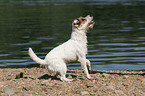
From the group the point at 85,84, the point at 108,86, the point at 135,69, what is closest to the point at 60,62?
the point at 85,84

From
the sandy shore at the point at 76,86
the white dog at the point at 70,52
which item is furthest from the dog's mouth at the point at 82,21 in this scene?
the sandy shore at the point at 76,86

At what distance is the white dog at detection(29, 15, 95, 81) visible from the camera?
9.90 metres

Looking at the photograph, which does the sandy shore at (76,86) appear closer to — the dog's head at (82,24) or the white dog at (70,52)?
the white dog at (70,52)

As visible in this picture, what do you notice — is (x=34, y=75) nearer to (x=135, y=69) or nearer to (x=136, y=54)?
(x=135, y=69)

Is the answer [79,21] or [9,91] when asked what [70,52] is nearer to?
[79,21]

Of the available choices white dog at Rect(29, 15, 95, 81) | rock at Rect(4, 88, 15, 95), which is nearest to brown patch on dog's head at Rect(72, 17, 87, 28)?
white dog at Rect(29, 15, 95, 81)

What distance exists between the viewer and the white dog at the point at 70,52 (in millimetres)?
9898

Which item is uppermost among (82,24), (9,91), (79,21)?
(79,21)

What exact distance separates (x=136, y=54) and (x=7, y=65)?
23.5 feet

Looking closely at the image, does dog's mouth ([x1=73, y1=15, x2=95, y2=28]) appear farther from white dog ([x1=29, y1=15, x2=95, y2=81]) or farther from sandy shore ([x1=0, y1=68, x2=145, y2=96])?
sandy shore ([x1=0, y1=68, x2=145, y2=96])

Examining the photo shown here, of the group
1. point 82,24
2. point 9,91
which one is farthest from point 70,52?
point 9,91

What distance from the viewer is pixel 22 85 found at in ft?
31.3

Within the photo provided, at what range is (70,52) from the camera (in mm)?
10039

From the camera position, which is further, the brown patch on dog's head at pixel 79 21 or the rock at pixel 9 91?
the brown patch on dog's head at pixel 79 21
